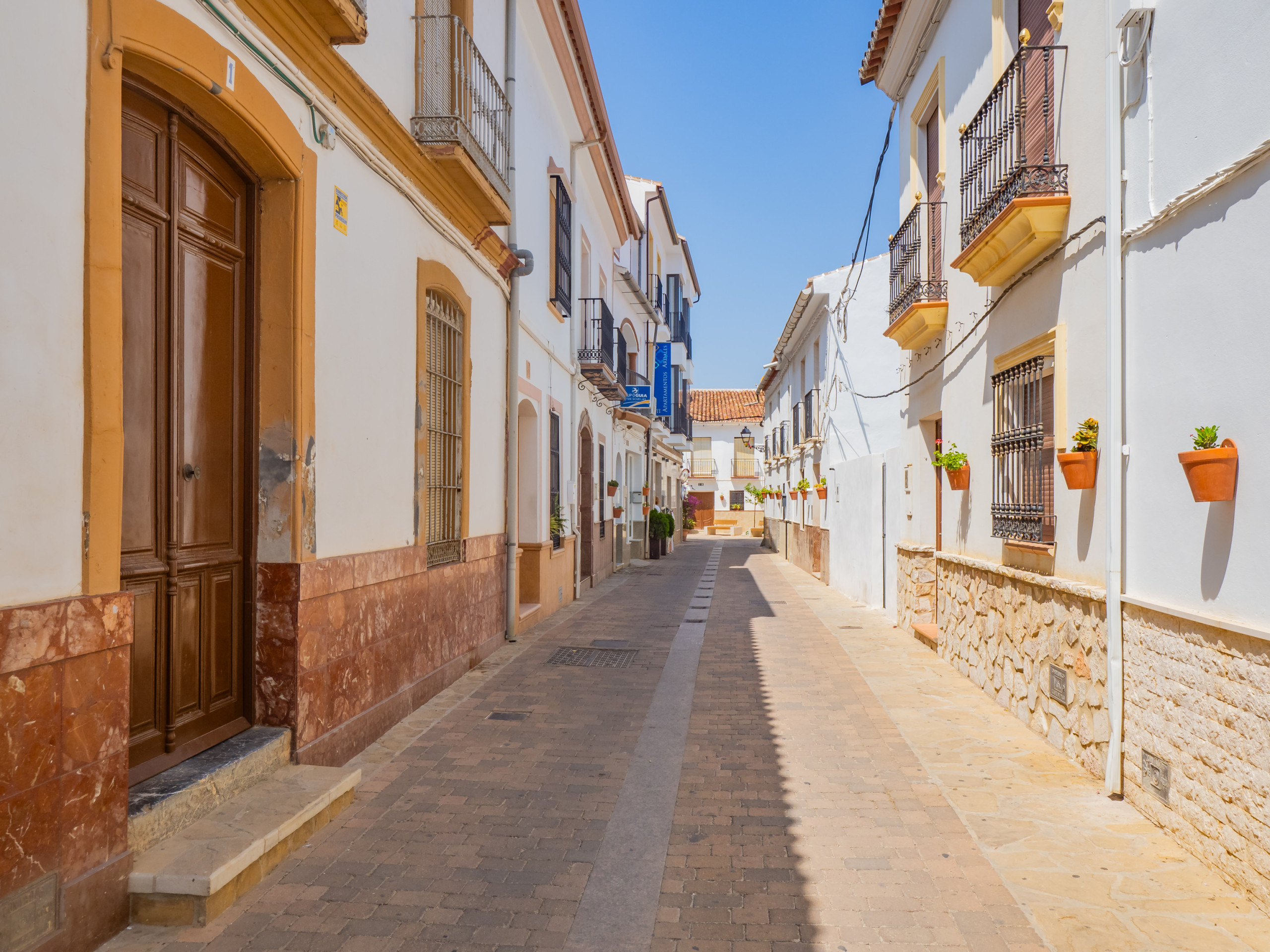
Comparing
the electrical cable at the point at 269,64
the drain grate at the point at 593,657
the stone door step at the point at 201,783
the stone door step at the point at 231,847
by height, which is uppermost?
the electrical cable at the point at 269,64

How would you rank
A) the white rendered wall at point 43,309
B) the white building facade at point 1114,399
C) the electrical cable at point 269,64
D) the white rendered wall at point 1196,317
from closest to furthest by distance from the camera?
the white rendered wall at point 43,309, the white rendered wall at point 1196,317, the white building facade at point 1114,399, the electrical cable at point 269,64

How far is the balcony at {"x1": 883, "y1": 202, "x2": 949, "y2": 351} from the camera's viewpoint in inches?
333

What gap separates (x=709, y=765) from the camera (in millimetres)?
5156

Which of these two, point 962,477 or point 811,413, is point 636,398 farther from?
point 962,477

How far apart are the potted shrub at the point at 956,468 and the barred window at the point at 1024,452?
617mm

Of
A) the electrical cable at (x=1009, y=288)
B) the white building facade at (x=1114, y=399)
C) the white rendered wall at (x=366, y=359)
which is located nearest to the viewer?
the white building facade at (x=1114, y=399)

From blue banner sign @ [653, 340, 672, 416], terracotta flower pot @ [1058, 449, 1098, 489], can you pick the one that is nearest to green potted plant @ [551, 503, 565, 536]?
terracotta flower pot @ [1058, 449, 1098, 489]

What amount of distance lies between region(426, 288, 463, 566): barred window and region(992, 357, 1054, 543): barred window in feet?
14.5

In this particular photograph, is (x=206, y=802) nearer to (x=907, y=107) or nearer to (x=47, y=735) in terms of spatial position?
(x=47, y=735)

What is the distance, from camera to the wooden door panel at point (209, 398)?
13.0 feet

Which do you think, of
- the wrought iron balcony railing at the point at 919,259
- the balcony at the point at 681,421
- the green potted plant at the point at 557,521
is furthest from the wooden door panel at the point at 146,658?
the balcony at the point at 681,421

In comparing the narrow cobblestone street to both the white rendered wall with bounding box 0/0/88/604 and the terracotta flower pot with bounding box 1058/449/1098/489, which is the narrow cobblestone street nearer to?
the white rendered wall with bounding box 0/0/88/604

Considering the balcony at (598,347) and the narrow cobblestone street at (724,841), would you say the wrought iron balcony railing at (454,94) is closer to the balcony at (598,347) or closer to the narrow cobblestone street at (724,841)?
the narrow cobblestone street at (724,841)

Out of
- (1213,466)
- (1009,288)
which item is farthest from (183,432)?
(1009,288)
